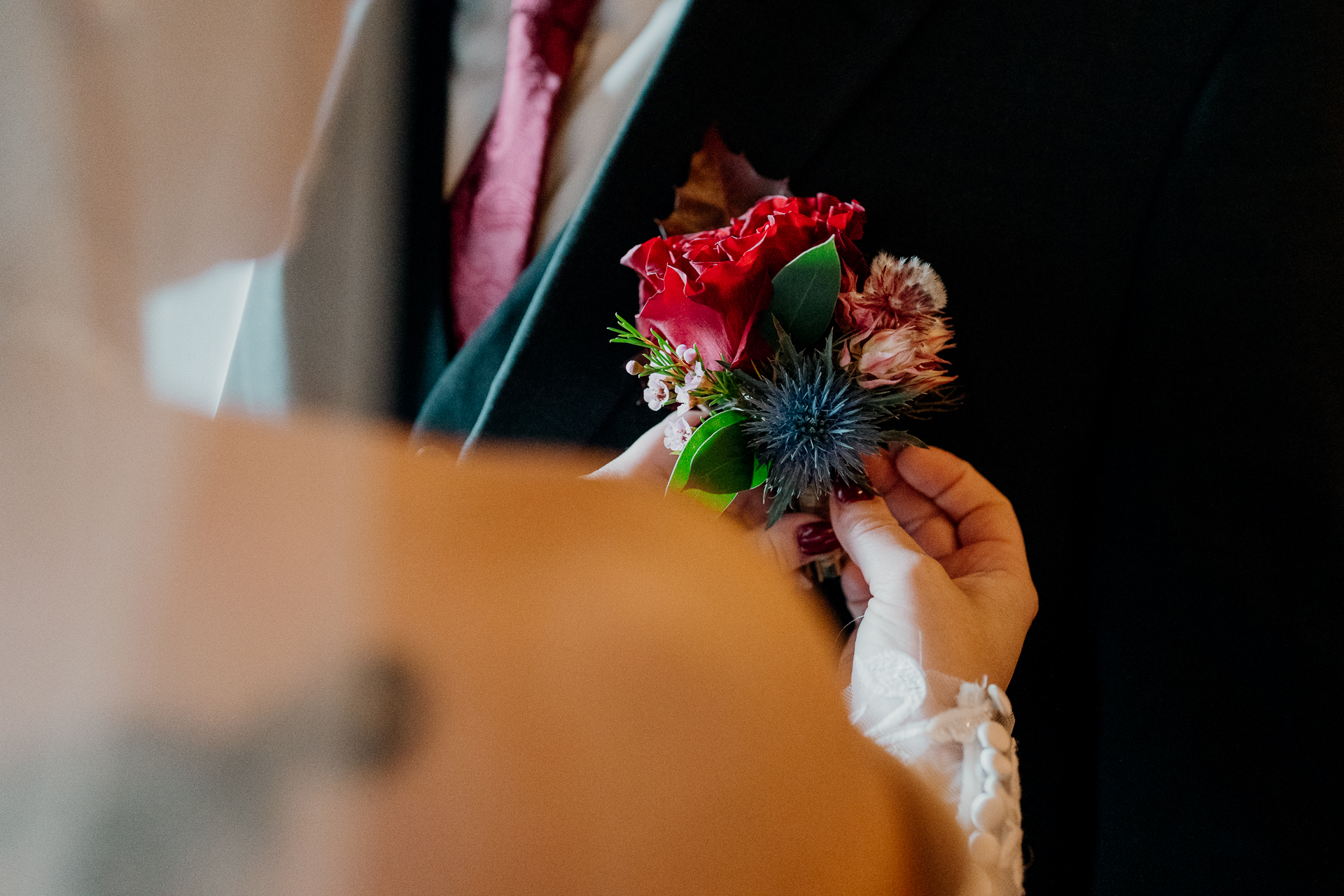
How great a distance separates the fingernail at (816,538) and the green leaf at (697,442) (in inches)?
3.9

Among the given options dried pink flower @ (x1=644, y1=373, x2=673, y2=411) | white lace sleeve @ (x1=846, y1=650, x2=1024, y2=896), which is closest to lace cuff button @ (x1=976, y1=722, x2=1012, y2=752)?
white lace sleeve @ (x1=846, y1=650, x2=1024, y2=896)

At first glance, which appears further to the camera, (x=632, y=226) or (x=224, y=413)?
(x=632, y=226)

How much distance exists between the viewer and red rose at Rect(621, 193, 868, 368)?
0.45 meters

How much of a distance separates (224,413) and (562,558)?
0.10 m

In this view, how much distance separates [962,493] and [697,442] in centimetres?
21

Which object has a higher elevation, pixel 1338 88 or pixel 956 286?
pixel 1338 88

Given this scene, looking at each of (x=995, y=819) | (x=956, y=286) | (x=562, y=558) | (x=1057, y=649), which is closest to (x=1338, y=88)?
(x=956, y=286)

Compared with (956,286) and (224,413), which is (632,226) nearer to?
(956,286)

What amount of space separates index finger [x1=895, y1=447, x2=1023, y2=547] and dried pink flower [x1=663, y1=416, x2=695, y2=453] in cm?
16

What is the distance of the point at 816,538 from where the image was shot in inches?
20.2

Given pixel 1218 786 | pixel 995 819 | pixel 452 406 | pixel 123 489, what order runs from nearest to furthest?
pixel 123 489
pixel 995 819
pixel 1218 786
pixel 452 406

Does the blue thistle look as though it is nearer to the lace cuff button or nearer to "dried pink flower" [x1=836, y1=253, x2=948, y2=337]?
"dried pink flower" [x1=836, y1=253, x2=948, y2=337]

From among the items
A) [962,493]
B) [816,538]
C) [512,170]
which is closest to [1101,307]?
A: [962,493]

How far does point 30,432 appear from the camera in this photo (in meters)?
0.19
